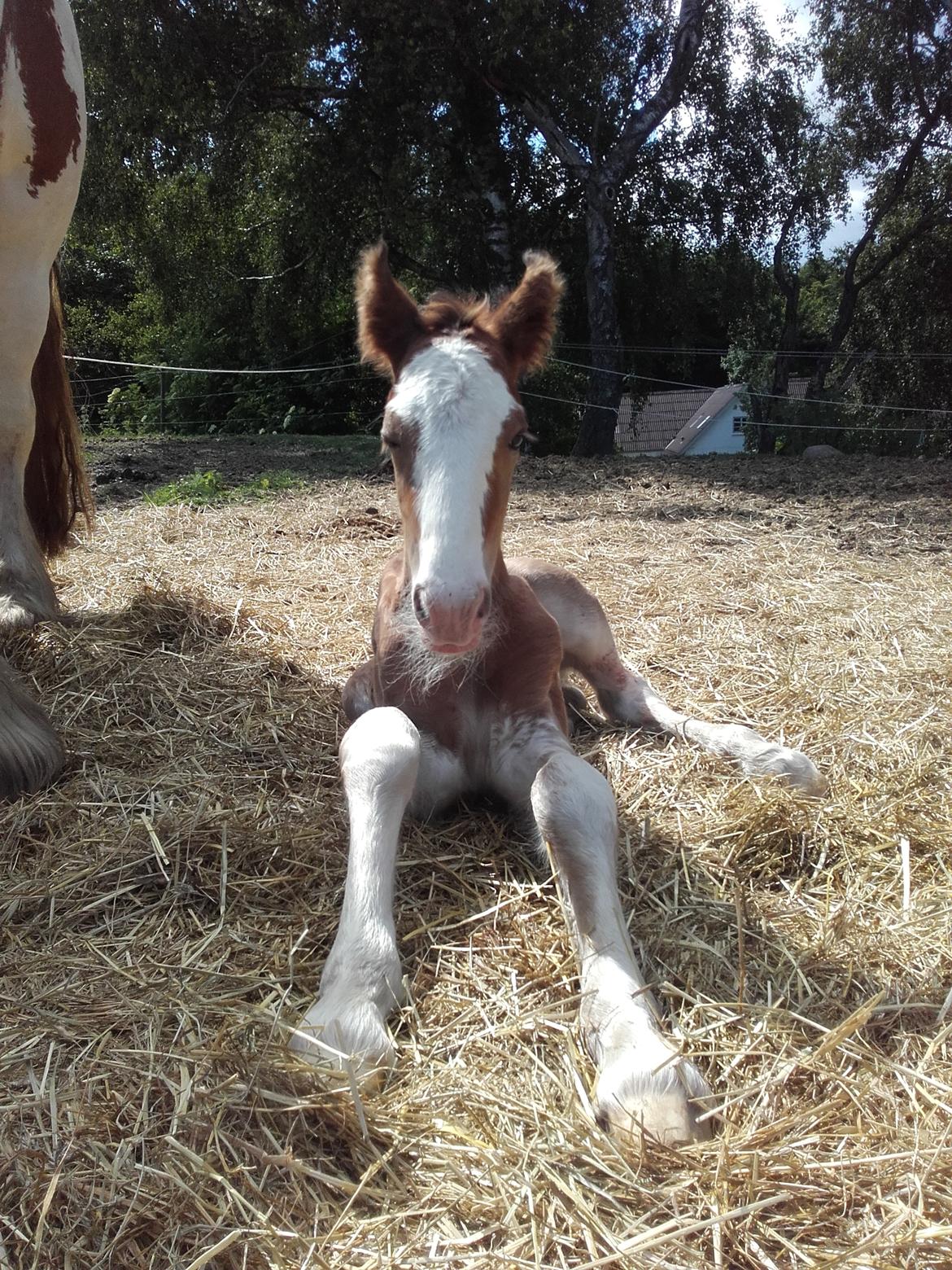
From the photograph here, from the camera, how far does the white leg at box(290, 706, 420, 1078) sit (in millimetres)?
1596

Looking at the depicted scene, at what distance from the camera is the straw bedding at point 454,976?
1.27 metres

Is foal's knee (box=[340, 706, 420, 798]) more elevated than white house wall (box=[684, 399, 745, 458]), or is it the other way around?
foal's knee (box=[340, 706, 420, 798])

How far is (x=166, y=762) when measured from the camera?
2744mm

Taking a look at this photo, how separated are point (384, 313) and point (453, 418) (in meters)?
0.51

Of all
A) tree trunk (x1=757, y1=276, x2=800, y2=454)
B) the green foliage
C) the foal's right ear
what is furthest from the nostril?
tree trunk (x1=757, y1=276, x2=800, y2=454)

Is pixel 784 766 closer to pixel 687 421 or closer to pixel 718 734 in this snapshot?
pixel 718 734

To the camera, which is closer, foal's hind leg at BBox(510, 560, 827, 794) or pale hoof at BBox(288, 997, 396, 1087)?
pale hoof at BBox(288, 997, 396, 1087)

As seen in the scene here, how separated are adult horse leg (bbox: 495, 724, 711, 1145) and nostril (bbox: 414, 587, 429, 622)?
488 millimetres

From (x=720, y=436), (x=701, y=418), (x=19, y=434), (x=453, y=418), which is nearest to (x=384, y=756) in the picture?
(x=453, y=418)

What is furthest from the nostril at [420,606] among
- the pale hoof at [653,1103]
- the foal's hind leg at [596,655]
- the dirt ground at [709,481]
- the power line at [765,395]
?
the power line at [765,395]

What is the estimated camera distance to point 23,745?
8.34ft

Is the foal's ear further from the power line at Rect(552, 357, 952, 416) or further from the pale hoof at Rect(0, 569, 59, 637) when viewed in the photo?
the power line at Rect(552, 357, 952, 416)

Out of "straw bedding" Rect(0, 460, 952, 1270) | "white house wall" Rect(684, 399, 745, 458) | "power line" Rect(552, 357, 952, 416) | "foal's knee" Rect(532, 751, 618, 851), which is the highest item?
"power line" Rect(552, 357, 952, 416)

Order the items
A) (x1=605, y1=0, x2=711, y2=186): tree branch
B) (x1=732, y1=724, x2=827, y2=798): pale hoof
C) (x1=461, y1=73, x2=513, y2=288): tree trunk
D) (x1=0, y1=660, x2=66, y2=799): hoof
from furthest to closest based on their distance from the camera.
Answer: (x1=461, y1=73, x2=513, y2=288): tree trunk → (x1=605, y1=0, x2=711, y2=186): tree branch → (x1=732, y1=724, x2=827, y2=798): pale hoof → (x1=0, y1=660, x2=66, y2=799): hoof
